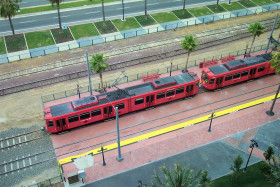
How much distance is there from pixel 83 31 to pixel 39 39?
865 cm

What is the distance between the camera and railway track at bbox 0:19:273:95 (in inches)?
1925

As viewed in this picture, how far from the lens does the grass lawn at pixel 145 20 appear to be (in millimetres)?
65875

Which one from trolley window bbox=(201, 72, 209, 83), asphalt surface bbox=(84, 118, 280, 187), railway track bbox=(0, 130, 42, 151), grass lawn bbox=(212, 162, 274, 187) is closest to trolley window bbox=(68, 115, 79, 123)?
railway track bbox=(0, 130, 42, 151)

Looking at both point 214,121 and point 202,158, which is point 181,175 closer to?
point 202,158

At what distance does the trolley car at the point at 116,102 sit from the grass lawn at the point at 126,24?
75.6 ft

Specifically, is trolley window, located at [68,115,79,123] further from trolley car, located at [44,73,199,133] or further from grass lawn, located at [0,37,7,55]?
grass lawn, located at [0,37,7,55]

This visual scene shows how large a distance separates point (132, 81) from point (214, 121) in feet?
48.6

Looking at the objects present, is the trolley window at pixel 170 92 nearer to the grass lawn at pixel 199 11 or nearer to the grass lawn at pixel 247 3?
the grass lawn at pixel 199 11

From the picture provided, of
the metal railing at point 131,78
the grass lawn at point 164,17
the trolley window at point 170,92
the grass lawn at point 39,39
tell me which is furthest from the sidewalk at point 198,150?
the grass lawn at point 164,17

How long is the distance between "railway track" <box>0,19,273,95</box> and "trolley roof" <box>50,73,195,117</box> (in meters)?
10.9

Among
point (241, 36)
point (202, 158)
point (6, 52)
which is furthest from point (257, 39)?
point (6, 52)

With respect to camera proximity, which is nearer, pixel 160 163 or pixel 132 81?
pixel 160 163

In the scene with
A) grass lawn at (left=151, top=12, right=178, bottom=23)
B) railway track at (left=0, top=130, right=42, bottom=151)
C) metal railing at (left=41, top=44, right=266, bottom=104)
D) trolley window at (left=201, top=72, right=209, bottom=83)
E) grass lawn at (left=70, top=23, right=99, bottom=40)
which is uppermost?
grass lawn at (left=151, top=12, right=178, bottom=23)

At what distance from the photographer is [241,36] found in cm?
6144
